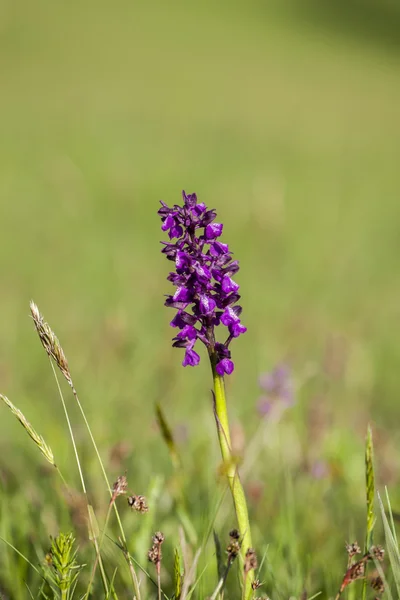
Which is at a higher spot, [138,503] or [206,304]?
[206,304]

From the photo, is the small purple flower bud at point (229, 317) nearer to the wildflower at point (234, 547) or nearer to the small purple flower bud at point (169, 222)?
the small purple flower bud at point (169, 222)

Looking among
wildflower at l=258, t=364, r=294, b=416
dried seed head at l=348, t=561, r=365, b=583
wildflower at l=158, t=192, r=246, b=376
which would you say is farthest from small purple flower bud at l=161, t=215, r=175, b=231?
wildflower at l=258, t=364, r=294, b=416

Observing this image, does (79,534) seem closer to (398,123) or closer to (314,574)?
(314,574)

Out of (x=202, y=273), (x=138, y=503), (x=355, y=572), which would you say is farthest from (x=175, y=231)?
(x=355, y=572)

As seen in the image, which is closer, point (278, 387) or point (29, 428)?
point (29, 428)

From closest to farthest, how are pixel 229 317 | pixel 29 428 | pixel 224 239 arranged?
1. pixel 29 428
2. pixel 229 317
3. pixel 224 239

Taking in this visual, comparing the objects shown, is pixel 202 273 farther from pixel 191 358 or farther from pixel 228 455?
pixel 228 455

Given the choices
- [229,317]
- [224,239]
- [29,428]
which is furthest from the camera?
[224,239]

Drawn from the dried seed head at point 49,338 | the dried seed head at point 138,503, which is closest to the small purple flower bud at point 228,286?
the dried seed head at point 49,338
